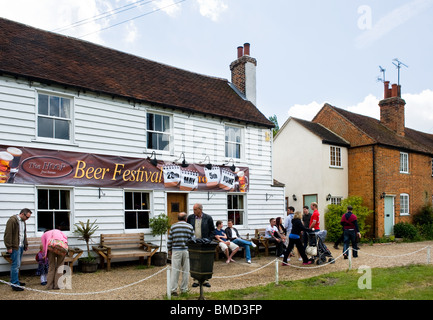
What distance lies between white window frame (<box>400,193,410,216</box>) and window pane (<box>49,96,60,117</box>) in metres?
19.9

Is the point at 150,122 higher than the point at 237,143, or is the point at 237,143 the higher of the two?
the point at 150,122

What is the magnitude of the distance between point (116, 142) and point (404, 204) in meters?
18.6

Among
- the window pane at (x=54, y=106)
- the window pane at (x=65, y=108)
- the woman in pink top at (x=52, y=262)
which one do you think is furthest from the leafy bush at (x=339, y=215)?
the woman in pink top at (x=52, y=262)

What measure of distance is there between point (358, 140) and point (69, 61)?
16258 mm

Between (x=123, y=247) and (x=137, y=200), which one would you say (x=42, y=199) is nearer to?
(x=123, y=247)

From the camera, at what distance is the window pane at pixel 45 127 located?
11.2 meters

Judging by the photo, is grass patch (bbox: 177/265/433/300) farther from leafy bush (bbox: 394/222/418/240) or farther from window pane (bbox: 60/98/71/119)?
leafy bush (bbox: 394/222/418/240)

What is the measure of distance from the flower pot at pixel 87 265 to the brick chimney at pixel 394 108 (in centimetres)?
2098

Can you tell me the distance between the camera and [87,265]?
11.0 m

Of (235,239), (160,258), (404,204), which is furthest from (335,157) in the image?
(160,258)

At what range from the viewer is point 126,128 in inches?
509

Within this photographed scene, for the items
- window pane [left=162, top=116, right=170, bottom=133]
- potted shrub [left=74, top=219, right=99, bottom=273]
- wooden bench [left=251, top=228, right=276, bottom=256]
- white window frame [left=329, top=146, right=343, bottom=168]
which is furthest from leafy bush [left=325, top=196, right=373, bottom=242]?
potted shrub [left=74, top=219, right=99, bottom=273]

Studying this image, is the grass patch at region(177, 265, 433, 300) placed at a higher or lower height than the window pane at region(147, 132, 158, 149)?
lower

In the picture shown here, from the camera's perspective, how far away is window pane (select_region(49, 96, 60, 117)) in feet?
37.9
